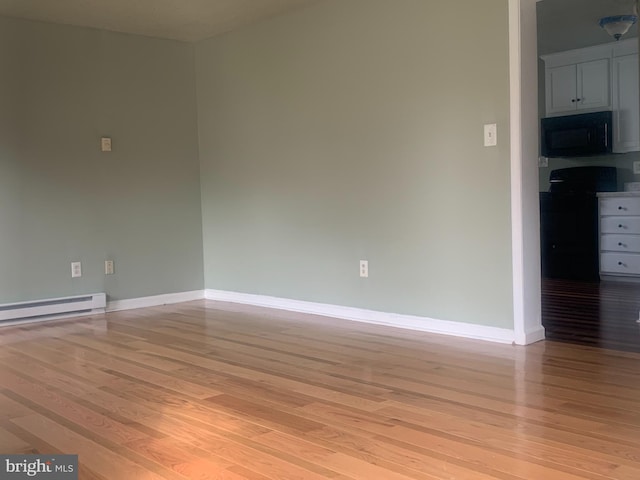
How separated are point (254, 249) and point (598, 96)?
3831 mm

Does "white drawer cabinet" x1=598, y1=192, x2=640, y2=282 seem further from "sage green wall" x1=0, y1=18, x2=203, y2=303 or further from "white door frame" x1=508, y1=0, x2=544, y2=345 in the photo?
"sage green wall" x1=0, y1=18, x2=203, y2=303

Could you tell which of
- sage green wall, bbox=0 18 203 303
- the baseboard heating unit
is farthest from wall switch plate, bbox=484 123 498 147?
the baseboard heating unit

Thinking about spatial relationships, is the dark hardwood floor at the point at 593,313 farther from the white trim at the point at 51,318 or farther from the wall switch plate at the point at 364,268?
the white trim at the point at 51,318

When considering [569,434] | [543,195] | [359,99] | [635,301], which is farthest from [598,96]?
[569,434]

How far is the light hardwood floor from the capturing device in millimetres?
1907

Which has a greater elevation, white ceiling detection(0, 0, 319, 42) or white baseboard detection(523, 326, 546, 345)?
white ceiling detection(0, 0, 319, 42)

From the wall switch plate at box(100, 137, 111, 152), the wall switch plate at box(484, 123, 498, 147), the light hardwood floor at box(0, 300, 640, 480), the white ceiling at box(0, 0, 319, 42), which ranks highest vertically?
the white ceiling at box(0, 0, 319, 42)

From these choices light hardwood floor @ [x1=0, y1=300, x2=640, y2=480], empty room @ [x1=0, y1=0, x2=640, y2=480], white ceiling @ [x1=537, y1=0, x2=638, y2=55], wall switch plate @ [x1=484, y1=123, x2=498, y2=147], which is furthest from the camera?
white ceiling @ [x1=537, y1=0, x2=638, y2=55]

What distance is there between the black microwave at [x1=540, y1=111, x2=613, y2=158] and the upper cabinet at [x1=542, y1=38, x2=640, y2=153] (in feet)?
0.43

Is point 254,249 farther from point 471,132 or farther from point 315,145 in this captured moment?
point 471,132

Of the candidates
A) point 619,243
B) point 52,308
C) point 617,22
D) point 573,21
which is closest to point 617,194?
point 619,243

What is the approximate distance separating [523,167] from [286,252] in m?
1.92

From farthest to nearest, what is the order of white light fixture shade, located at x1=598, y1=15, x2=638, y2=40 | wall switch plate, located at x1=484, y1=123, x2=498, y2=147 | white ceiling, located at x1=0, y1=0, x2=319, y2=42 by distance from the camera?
1. white light fixture shade, located at x1=598, y1=15, x2=638, y2=40
2. white ceiling, located at x1=0, y1=0, x2=319, y2=42
3. wall switch plate, located at x1=484, y1=123, x2=498, y2=147

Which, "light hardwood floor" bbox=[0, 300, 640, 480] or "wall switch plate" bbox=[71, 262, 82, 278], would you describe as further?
"wall switch plate" bbox=[71, 262, 82, 278]
